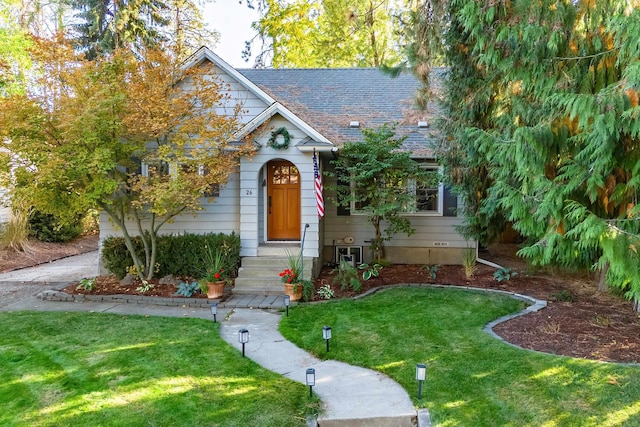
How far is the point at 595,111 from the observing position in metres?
3.95

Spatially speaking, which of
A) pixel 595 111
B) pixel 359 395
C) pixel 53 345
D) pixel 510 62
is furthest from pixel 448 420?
pixel 53 345

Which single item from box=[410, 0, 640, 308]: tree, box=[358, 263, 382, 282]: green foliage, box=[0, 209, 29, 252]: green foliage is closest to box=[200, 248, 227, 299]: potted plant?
box=[358, 263, 382, 282]: green foliage

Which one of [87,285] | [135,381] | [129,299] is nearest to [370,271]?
[129,299]

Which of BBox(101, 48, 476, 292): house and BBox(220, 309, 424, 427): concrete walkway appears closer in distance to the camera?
BBox(220, 309, 424, 427): concrete walkway

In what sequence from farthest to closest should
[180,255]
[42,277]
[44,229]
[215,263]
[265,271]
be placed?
1. [44,229]
2. [42,277]
3. [180,255]
4. [265,271]
5. [215,263]

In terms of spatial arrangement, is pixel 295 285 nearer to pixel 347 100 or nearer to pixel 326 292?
pixel 326 292

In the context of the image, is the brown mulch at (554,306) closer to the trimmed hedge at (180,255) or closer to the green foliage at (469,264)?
the green foliage at (469,264)

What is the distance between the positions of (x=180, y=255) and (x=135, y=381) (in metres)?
5.00

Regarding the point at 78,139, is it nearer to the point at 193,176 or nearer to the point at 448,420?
the point at 193,176

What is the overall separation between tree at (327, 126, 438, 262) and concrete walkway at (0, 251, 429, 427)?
125 inches

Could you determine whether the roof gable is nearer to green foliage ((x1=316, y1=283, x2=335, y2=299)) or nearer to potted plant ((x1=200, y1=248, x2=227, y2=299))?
potted plant ((x1=200, y1=248, x2=227, y2=299))

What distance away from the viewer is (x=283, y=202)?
1012 centimetres

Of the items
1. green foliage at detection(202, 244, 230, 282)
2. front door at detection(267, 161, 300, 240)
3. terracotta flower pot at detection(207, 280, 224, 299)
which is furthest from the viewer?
front door at detection(267, 161, 300, 240)

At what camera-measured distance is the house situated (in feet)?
29.8
